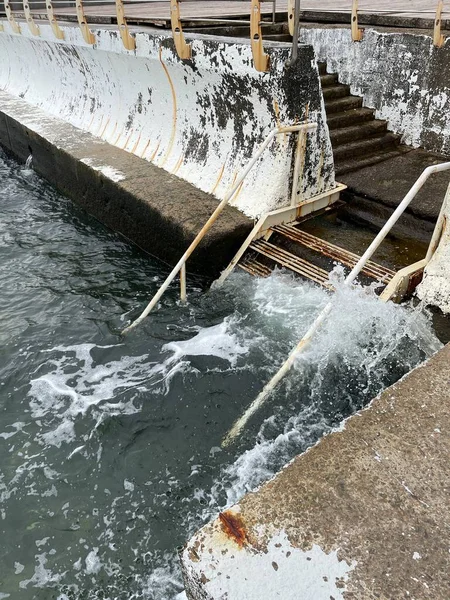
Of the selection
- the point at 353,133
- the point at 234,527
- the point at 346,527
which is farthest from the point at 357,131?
the point at 234,527

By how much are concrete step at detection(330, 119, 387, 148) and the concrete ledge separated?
80.7 inches

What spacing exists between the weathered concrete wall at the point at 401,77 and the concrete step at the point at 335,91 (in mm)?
122

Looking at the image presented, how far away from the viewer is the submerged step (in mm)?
4520

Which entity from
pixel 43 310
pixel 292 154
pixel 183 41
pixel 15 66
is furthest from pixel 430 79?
pixel 15 66

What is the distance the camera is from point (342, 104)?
22.3 ft

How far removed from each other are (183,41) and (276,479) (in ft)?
16.5

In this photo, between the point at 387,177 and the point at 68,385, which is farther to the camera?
the point at 387,177

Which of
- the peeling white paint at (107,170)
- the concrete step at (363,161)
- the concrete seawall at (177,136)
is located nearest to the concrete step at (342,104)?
the concrete step at (363,161)

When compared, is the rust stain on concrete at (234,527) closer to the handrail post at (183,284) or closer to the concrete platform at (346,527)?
the concrete platform at (346,527)

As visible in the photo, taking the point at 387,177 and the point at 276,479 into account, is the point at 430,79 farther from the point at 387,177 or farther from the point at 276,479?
the point at 276,479

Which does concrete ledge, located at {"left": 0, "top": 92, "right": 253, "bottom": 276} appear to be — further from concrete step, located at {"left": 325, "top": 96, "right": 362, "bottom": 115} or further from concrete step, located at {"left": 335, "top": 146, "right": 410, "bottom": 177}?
concrete step, located at {"left": 325, "top": 96, "right": 362, "bottom": 115}

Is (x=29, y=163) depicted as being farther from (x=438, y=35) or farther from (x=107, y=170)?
(x=438, y=35)

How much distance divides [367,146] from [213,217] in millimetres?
3132

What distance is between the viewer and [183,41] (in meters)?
5.42
